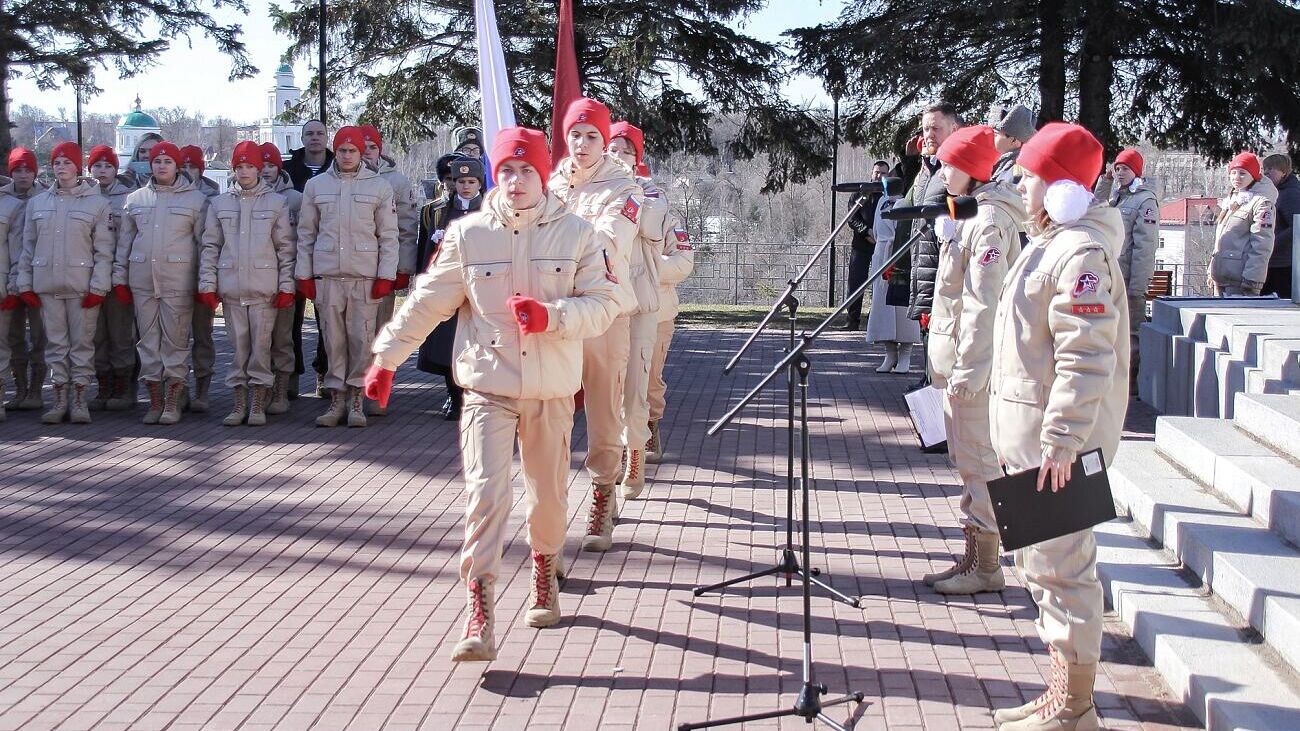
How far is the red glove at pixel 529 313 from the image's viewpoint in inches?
198

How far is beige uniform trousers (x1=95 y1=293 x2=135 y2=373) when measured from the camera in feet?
38.3

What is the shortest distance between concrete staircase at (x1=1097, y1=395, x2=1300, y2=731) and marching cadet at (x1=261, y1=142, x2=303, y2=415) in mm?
6827

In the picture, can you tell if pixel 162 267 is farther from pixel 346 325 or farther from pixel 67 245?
pixel 346 325

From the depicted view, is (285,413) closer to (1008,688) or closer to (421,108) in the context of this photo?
(1008,688)

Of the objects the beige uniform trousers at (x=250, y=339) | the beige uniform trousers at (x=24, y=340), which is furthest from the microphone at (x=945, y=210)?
the beige uniform trousers at (x=24, y=340)

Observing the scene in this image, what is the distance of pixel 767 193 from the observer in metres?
22.5

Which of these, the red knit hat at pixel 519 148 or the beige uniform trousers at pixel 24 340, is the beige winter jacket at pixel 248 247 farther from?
the red knit hat at pixel 519 148

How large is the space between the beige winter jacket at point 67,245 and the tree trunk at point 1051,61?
12864mm

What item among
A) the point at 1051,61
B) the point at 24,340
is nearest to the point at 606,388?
the point at 24,340

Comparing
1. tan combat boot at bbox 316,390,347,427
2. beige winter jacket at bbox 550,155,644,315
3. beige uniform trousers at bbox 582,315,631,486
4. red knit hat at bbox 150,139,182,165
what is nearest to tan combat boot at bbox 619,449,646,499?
beige uniform trousers at bbox 582,315,631,486

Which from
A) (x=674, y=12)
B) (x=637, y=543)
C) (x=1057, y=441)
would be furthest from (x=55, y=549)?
(x=674, y=12)

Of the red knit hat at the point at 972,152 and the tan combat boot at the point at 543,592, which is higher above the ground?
the red knit hat at the point at 972,152

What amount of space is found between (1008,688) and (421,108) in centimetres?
1816

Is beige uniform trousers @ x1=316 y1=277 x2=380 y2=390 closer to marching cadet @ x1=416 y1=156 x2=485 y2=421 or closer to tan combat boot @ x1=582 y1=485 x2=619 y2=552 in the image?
marching cadet @ x1=416 y1=156 x2=485 y2=421
